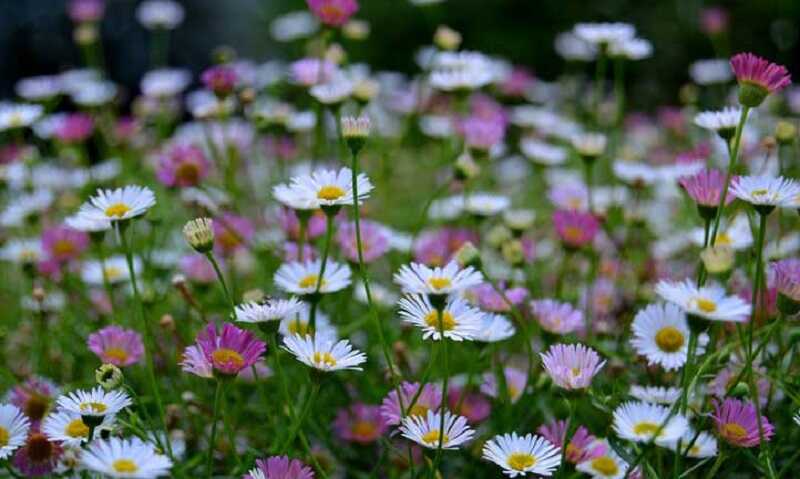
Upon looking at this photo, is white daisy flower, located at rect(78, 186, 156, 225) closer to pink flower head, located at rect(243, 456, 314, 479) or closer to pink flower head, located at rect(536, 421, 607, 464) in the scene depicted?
pink flower head, located at rect(243, 456, 314, 479)

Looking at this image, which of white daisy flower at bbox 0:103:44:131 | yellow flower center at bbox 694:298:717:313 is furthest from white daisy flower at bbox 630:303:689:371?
white daisy flower at bbox 0:103:44:131

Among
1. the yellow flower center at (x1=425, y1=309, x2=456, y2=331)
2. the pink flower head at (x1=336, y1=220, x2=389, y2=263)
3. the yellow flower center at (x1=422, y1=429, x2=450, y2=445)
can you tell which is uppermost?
the pink flower head at (x1=336, y1=220, x2=389, y2=263)

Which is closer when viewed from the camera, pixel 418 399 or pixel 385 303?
pixel 418 399

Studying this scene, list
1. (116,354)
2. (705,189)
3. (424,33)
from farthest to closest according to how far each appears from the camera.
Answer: (424,33) → (116,354) → (705,189)

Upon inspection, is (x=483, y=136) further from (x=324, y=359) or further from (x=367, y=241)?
(x=324, y=359)

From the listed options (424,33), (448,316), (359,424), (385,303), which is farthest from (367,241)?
(424,33)

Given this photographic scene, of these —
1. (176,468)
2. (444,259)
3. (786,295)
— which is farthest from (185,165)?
(786,295)

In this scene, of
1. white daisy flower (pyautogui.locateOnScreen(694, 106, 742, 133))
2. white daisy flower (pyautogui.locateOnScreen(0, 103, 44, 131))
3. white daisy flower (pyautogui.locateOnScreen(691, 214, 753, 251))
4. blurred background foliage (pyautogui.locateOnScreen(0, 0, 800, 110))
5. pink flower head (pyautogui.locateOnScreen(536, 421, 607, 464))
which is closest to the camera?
pink flower head (pyautogui.locateOnScreen(536, 421, 607, 464))
